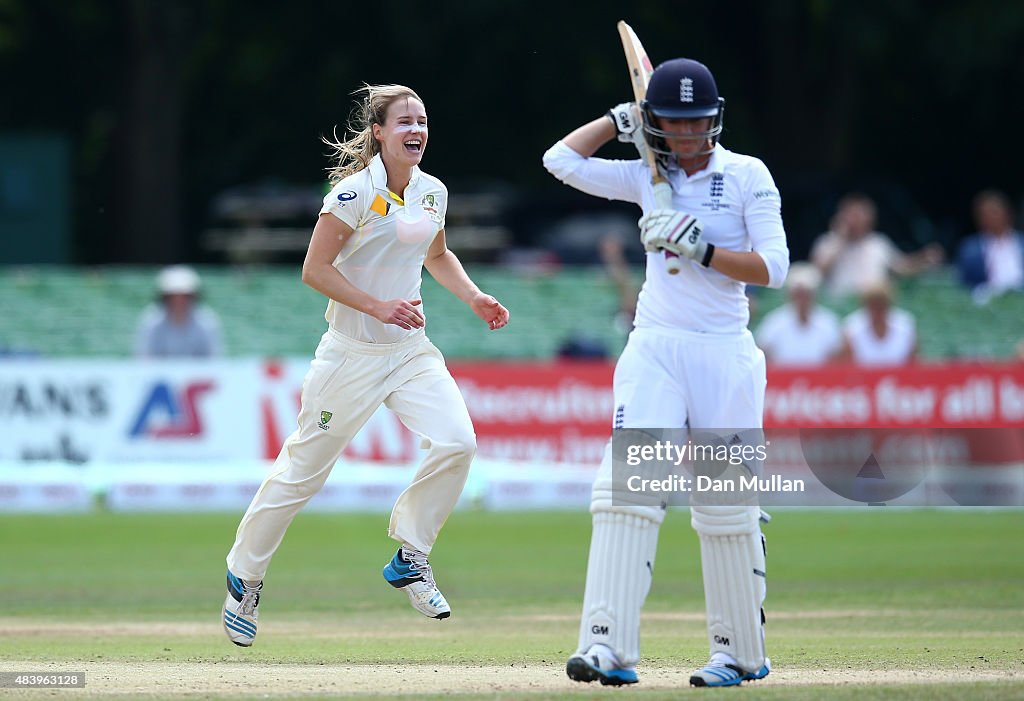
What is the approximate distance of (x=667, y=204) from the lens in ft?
21.1

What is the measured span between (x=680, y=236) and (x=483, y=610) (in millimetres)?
3632

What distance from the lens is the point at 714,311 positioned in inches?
254

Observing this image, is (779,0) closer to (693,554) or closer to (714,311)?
(693,554)

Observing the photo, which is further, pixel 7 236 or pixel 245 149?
pixel 245 149

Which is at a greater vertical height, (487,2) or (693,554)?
(487,2)

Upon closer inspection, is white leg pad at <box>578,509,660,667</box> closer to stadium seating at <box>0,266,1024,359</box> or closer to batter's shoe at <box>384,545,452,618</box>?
batter's shoe at <box>384,545,452,618</box>

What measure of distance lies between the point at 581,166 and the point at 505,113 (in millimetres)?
18886

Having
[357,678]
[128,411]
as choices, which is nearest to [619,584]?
[357,678]

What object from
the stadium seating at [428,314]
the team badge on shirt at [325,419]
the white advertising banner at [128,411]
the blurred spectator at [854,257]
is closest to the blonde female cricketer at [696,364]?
the team badge on shirt at [325,419]

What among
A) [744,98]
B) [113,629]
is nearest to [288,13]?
[744,98]

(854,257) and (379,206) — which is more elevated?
(854,257)

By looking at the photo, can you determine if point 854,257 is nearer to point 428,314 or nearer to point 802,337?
point 802,337

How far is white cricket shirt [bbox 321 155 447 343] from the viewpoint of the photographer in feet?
23.5

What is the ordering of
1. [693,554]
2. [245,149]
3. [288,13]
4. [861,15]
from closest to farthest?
[693,554], [861,15], [288,13], [245,149]
